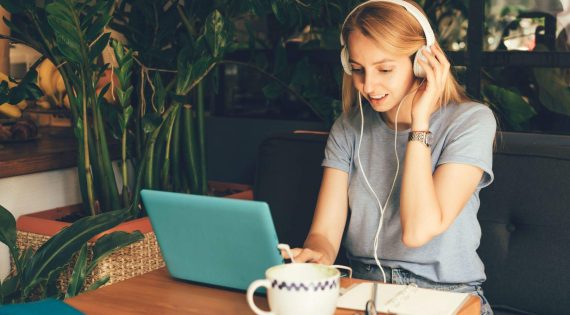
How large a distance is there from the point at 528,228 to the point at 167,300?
952 mm

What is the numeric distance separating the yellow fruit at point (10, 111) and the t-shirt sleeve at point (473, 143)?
189 centimetres

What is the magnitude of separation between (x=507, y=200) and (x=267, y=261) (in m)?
0.84

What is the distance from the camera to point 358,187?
1.84 metres

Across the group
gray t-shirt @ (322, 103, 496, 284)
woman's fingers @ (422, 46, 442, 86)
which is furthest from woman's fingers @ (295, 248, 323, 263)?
woman's fingers @ (422, 46, 442, 86)

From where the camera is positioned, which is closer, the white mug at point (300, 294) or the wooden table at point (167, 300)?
the white mug at point (300, 294)

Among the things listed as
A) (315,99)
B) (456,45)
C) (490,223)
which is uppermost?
(456,45)

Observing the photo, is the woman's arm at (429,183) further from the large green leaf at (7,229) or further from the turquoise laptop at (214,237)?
the large green leaf at (7,229)

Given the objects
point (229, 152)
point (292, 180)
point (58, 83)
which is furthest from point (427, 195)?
point (58, 83)

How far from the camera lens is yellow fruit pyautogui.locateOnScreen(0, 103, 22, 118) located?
2971 millimetres

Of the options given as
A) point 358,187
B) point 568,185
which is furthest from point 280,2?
point 568,185

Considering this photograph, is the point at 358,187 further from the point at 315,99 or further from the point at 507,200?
the point at 315,99

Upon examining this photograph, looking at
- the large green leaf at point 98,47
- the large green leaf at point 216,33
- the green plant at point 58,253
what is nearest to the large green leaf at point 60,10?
the large green leaf at point 98,47

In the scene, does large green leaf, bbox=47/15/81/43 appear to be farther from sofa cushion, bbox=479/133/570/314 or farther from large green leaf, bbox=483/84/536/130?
large green leaf, bbox=483/84/536/130

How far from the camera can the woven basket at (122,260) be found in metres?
2.39
